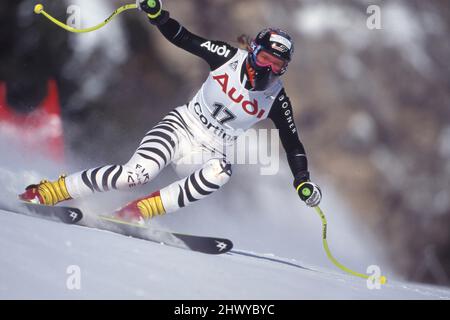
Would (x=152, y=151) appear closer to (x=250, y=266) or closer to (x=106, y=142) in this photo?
(x=250, y=266)

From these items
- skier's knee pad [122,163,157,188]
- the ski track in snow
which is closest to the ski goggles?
skier's knee pad [122,163,157,188]

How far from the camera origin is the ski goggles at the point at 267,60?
502 centimetres

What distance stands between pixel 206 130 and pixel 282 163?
8.02m

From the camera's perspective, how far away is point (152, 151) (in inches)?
201

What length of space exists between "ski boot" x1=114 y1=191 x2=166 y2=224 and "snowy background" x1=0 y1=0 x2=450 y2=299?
10.2 inches

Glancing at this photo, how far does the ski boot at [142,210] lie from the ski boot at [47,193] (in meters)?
0.47

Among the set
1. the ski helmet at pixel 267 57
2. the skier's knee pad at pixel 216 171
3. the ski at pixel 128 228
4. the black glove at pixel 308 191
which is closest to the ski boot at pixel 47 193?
the ski at pixel 128 228

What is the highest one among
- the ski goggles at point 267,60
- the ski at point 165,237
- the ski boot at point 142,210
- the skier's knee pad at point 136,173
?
the ski goggles at point 267,60

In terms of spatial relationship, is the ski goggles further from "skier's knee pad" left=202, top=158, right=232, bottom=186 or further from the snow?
the snow

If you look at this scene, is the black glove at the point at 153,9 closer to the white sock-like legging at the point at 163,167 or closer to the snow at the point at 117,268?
the white sock-like legging at the point at 163,167

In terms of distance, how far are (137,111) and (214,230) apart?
12.5 ft

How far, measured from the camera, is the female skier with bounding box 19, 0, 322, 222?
16.5 ft
